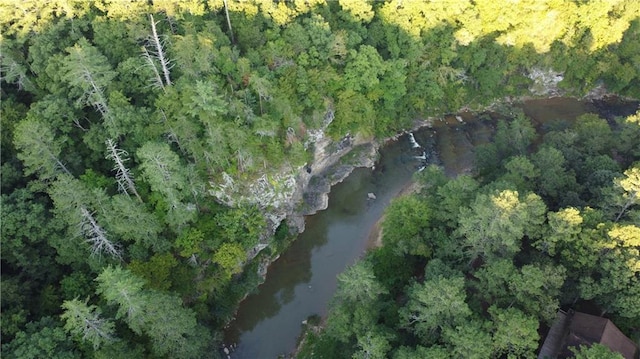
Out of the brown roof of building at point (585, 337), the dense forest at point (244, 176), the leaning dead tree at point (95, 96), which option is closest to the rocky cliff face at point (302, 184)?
the dense forest at point (244, 176)

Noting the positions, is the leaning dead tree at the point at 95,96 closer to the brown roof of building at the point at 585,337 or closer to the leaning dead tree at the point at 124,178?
the leaning dead tree at the point at 124,178

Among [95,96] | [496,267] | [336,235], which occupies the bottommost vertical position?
[336,235]

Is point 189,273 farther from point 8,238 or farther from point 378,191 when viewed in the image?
point 378,191

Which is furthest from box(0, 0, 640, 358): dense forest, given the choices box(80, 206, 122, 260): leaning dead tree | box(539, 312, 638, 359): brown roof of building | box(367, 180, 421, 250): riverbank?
box(367, 180, 421, 250): riverbank

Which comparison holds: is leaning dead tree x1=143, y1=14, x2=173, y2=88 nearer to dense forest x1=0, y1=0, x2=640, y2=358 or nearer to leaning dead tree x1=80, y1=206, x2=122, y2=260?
dense forest x1=0, y1=0, x2=640, y2=358

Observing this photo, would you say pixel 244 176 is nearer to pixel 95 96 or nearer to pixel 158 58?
pixel 158 58

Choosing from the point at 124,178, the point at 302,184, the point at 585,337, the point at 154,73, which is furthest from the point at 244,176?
the point at 585,337

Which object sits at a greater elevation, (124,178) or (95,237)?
(124,178)
